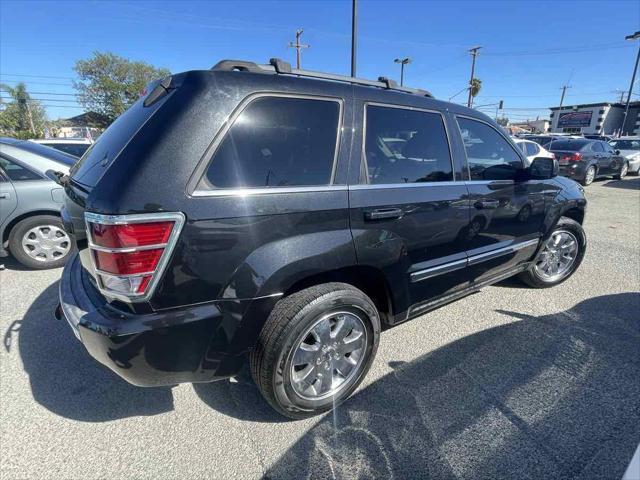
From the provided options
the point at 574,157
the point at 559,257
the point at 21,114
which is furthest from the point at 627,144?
the point at 21,114

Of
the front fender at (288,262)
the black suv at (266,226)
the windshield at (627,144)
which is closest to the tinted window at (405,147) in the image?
the black suv at (266,226)

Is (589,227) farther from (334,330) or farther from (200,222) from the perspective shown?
(200,222)

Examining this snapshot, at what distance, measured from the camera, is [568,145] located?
39.4 feet

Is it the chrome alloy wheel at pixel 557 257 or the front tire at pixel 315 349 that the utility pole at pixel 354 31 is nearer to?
the chrome alloy wheel at pixel 557 257

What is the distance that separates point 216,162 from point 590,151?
14.0 m

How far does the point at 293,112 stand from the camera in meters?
1.88

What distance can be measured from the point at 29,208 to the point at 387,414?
4436 mm

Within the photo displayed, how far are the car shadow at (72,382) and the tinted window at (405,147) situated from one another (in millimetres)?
2060

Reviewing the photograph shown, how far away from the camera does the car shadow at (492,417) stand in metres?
1.83

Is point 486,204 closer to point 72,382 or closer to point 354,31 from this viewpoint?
point 72,382

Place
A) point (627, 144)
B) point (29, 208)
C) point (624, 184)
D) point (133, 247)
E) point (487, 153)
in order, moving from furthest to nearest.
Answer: point (627, 144), point (624, 184), point (29, 208), point (487, 153), point (133, 247)

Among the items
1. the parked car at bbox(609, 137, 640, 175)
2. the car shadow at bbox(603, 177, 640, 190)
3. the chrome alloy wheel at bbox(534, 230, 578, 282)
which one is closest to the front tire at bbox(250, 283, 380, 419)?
the chrome alloy wheel at bbox(534, 230, 578, 282)

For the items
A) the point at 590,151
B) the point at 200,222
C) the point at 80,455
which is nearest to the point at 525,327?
the point at 200,222

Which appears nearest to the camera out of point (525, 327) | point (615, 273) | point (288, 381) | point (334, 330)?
point (288, 381)
